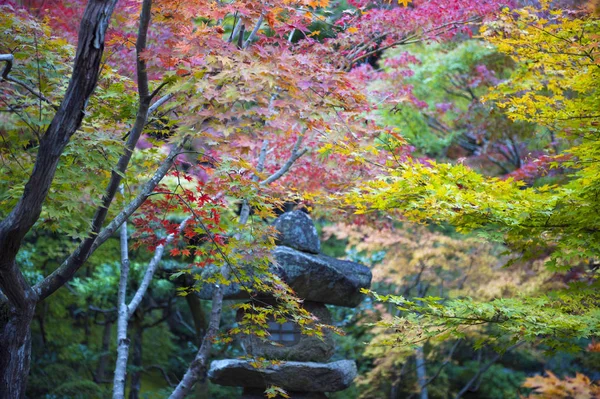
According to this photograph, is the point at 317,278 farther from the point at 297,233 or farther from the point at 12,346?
the point at 12,346

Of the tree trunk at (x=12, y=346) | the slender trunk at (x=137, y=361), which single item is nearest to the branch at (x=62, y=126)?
the tree trunk at (x=12, y=346)

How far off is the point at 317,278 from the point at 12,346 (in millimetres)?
3468

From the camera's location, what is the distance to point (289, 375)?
20.8 feet

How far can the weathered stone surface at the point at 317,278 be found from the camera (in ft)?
20.8

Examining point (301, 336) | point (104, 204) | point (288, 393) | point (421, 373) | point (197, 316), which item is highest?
point (104, 204)

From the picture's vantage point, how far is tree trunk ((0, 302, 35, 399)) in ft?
11.8

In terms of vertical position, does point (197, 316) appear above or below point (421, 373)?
above

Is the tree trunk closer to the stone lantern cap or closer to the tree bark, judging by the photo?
the tree bark

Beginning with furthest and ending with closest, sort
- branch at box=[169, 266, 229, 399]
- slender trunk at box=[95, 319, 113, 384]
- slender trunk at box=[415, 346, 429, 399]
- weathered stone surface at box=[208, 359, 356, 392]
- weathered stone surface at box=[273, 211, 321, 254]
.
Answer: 1. slender trunk at box=[415, 346, 429, 399]
2. slender trunk at box=[95, 319, 113, 384]
3. weathered stone surface at box=[273, 211, 321, 254]
4. weathered stone surface at box=[208, 359, 356, 392]
5. branch at box=[169, 266, 229, 399]

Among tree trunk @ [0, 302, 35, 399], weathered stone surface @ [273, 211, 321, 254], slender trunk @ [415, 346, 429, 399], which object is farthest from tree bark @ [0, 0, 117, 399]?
slender trunk @ [415, 346, 429, 399]

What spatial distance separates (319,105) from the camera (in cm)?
367

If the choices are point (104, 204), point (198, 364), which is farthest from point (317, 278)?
point (104, 204)

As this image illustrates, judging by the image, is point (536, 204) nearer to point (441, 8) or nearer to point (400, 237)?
point (441, 8)

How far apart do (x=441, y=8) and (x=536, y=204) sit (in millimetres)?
2882
